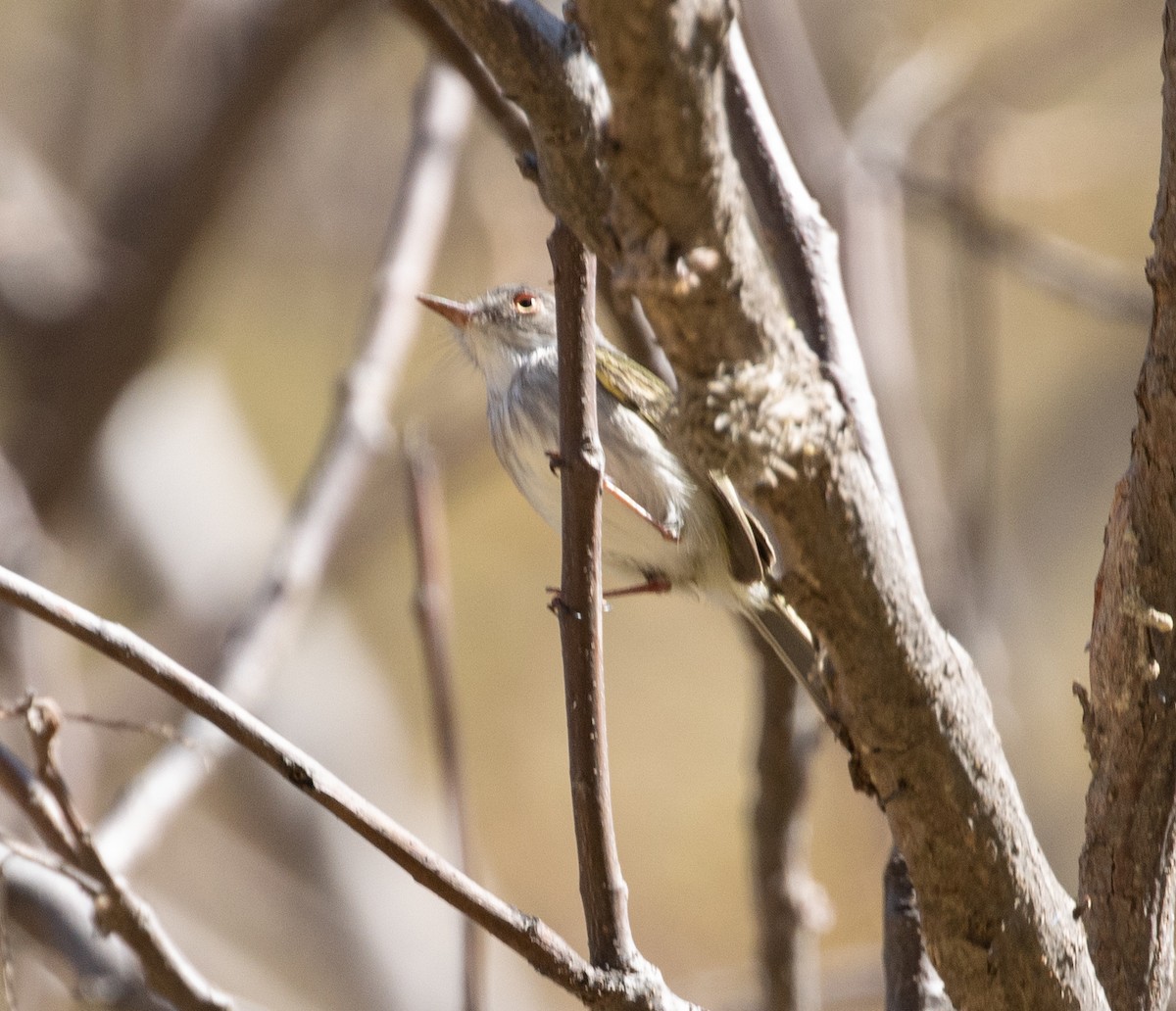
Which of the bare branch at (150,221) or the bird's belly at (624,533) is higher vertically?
the bare branch at (150,221)

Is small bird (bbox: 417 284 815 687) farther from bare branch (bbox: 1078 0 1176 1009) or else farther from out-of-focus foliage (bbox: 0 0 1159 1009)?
bare branch (bbox: 1078 0 1176 1009)

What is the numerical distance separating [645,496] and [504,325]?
2.34 feet

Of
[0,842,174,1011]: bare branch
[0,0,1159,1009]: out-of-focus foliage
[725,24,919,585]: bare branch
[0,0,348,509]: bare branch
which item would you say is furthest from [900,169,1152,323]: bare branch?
[0,842,174,1011]: bare branch

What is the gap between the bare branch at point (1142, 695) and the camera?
1.33 m

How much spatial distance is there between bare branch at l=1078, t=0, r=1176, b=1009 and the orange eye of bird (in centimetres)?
210

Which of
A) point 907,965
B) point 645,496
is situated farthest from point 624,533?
point 907,965

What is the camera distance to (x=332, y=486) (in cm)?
288

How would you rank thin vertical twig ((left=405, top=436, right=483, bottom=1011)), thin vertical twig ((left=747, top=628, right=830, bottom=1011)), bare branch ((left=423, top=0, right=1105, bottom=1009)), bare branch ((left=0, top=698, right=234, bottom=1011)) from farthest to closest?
thin vertical twig ((left=747, top=628, right=830, bottom=1011)) → thin vertical twig ((left=405, top=436, right=483, bottom=1011)) → bare branch ((left=0, top=698, right=234, bottom=1011)) → bare branch ((left=423, top=0, right=1105, bottom=1009))

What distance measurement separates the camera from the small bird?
111 inches

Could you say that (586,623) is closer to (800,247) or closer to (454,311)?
(800,247)

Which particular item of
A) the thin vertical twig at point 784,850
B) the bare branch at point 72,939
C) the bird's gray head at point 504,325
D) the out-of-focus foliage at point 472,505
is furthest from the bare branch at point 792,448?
the bird's gray head at point 504,325

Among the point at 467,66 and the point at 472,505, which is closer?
the point at 467,66

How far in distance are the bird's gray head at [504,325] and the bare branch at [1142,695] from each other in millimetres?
2079

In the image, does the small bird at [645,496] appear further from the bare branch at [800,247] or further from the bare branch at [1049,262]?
the bare branch at [1049,262]
